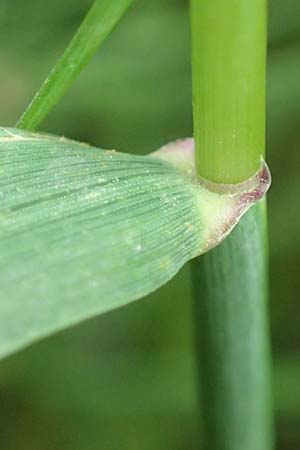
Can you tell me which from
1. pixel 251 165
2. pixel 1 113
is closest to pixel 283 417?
→ pixel 1 113

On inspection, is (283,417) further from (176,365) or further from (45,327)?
(45,327)

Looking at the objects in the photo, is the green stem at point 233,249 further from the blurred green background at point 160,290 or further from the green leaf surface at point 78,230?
the blurred green background at point 160,290

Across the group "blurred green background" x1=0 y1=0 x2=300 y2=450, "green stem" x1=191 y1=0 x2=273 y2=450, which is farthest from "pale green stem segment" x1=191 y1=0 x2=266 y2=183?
"blurred green background" x1=0 y1=0 x2=300 y2=450

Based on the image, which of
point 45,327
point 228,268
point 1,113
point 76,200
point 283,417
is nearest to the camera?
point 45,327

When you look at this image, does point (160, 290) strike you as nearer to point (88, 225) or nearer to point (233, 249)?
point (233, 249)

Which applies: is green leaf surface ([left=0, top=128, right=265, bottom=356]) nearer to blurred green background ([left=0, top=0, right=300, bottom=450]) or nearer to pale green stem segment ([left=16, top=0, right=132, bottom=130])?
pale green stem segment ([left=16, top=0, right=132, bottom=130])

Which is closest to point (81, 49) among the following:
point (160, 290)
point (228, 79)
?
point (228, 79)
